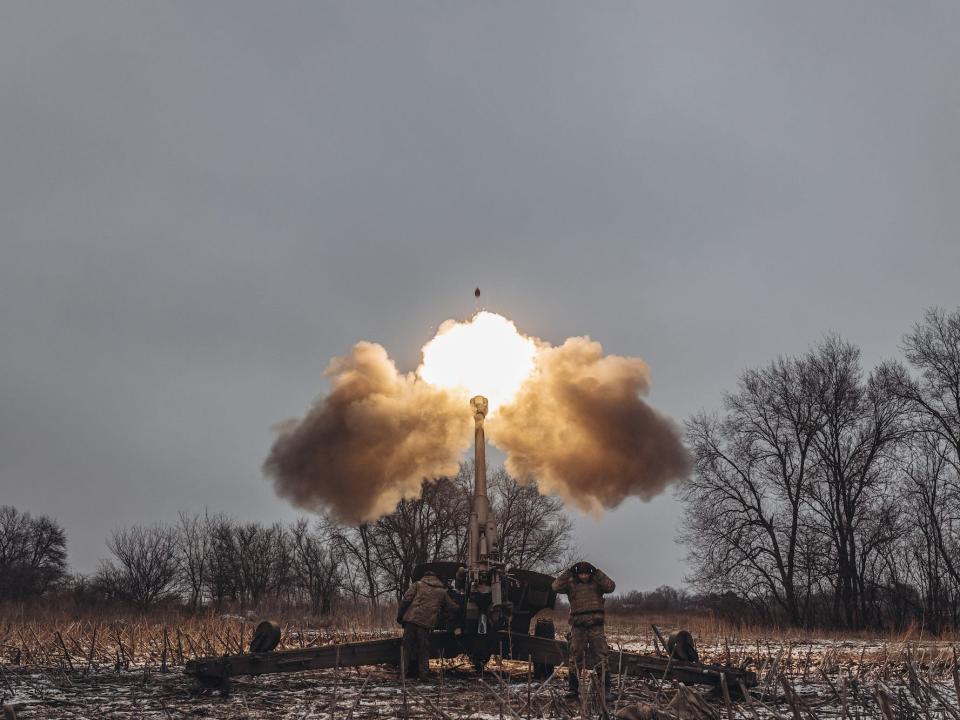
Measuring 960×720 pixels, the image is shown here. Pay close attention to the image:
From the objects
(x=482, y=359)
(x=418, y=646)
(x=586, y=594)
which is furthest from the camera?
(x=482, y=359)

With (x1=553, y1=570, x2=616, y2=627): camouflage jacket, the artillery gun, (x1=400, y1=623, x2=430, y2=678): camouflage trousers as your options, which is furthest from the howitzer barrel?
(x1=553, y1=570, x2=616, y2=627): camouflage jacket

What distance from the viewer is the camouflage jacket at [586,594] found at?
10.2 metres

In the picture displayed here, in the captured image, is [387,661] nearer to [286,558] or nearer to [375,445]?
[375,445]

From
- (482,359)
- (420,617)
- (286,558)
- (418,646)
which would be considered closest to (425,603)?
(420,617)

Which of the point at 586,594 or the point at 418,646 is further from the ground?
the point at 586,594

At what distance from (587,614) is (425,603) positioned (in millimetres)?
2625

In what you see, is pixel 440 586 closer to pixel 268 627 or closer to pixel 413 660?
pixel 413 660

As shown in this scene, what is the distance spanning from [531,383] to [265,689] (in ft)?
27.0

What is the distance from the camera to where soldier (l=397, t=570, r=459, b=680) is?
1157 cm

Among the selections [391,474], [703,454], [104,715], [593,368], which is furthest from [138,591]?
[104,715]

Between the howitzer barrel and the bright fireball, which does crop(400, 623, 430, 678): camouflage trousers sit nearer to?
the howitzer barrel

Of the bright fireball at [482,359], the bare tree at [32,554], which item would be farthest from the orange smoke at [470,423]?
the bare tree at [32,554]

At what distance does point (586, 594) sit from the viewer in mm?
10320

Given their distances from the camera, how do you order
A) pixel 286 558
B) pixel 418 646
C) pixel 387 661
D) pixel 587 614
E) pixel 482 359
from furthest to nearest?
pixel 286 558 → pixel 482 359 → pixel 418 646 → pixel 387 661 → pixel 587 614
